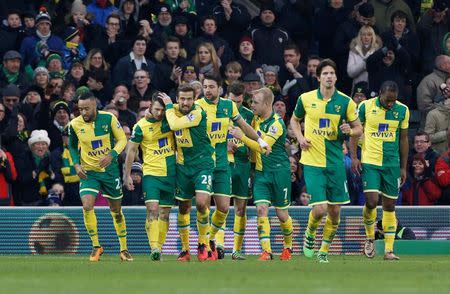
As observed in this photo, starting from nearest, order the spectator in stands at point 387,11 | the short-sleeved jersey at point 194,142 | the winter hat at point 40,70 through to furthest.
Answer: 1. the short-sleeved jersey at point 194,142
2. the winter hat at point 40,70
3. the spectator in stands at point 387,11

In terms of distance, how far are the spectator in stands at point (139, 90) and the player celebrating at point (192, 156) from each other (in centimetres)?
620

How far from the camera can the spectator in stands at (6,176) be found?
2594 centimetres

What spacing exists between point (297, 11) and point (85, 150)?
9.88 m

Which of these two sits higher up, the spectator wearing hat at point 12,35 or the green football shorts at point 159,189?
the spectator wearing hat at point 12,35

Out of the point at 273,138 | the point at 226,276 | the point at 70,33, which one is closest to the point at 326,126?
the point at 273,138

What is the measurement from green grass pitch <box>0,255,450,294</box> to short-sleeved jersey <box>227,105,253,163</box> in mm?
1948

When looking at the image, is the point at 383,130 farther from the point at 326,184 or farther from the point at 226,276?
the point at 226,276

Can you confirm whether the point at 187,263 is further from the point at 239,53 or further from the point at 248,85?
the point at 239,53

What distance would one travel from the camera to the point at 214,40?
29.6 m

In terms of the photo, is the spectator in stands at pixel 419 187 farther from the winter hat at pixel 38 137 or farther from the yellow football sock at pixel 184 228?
the winter hat at pixel 38 137

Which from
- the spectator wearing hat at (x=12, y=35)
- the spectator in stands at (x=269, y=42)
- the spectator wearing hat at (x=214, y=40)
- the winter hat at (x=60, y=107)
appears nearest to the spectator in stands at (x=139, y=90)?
the winter hat at (x=60, y=107)

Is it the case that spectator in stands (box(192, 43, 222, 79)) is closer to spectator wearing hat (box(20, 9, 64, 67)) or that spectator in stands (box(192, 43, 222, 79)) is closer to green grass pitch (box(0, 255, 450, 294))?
spectator wearing hat (box(20, 9, 64, 67))

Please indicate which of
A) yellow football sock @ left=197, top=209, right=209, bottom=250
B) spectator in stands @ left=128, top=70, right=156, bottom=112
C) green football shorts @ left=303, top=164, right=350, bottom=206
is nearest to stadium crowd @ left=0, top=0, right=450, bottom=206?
spectator in stands @ left=128, top=70, right=156, bottom=112

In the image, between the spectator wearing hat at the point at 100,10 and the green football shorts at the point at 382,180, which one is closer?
the green football shorts at the point at 382,180
